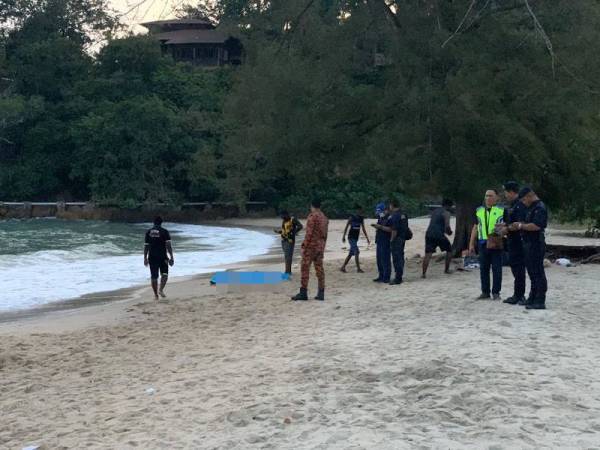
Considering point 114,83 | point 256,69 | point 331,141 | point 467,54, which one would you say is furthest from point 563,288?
point 114,83

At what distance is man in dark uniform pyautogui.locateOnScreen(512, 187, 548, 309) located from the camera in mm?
9695

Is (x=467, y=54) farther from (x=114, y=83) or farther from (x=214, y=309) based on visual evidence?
(x=114, y=83)

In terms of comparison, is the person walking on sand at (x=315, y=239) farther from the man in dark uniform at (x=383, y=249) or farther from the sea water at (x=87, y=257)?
the sea water at (x=87, y=257)

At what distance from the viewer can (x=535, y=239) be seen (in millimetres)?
9844

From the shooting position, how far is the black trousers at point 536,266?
32.2ft

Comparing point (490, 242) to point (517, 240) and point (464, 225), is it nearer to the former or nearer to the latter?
point (517, 240)

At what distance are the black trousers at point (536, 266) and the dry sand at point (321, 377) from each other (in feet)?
1.11

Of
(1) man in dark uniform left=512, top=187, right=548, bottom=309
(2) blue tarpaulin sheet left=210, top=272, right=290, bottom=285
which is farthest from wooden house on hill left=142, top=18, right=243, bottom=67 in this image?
(1) man in dark uniform left=512, top=187, right=548, bottom=309

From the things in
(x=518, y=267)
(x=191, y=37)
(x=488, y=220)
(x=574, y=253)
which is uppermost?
(x=191, y=37)

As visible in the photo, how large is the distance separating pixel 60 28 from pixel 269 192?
78.0 ft

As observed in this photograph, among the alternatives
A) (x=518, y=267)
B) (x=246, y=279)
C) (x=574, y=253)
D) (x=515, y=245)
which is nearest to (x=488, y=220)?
(x=515, y=245)

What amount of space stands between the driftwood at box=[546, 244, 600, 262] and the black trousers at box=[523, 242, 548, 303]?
8.77 m

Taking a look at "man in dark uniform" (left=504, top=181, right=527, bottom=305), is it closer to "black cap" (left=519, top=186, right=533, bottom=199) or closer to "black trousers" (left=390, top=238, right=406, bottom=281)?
"black cap" (left=519, top=186, right=533, bottom=199)

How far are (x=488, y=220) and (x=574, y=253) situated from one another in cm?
1012
